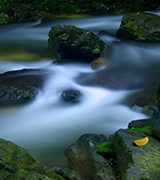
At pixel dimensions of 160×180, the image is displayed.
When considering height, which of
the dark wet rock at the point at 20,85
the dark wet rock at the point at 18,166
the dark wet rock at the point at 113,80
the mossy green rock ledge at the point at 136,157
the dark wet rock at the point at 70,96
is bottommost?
the dark wet rock at the point at 113,80

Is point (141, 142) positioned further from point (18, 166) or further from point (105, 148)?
point (18, 166)

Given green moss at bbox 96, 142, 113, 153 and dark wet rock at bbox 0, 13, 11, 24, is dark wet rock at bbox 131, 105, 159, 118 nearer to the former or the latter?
green moss at bbox 96, 142, 113, 153

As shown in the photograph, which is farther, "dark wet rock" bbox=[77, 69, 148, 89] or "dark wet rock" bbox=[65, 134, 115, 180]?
"dark wet rock" bbox=[77, 69, 148, 89]

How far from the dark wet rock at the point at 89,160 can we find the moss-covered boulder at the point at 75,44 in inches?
186

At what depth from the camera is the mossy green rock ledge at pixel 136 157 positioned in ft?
8.55

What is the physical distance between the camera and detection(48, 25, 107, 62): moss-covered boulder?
8.05m

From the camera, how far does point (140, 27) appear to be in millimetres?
9797

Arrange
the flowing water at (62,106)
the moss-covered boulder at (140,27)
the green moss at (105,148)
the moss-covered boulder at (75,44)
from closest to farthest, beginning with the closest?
the green moss at (105,148) → the flowing water at (62,106) → the moss-covered boulder at (75,44) → the moss-covered boulder at (140,27)

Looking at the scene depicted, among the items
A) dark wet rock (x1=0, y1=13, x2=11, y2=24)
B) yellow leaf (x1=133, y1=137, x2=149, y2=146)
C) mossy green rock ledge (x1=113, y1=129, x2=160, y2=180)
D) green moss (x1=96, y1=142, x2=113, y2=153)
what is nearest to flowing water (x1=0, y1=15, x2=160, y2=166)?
green moss (x1=96, y1=142, x2=113, y2=153)

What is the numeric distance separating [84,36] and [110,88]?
243 centimetres

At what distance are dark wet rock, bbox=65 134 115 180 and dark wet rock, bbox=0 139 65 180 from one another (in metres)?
0.52

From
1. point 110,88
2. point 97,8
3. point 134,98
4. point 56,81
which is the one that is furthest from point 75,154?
point 97,8

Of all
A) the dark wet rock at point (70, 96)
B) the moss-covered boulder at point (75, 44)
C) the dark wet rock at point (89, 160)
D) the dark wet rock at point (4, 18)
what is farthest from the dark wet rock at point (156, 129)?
the dark wet rock at point (4, 18)

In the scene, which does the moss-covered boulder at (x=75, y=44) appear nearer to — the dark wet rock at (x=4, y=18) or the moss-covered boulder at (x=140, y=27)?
the moss-covered boulder at (x=140, y=27)
